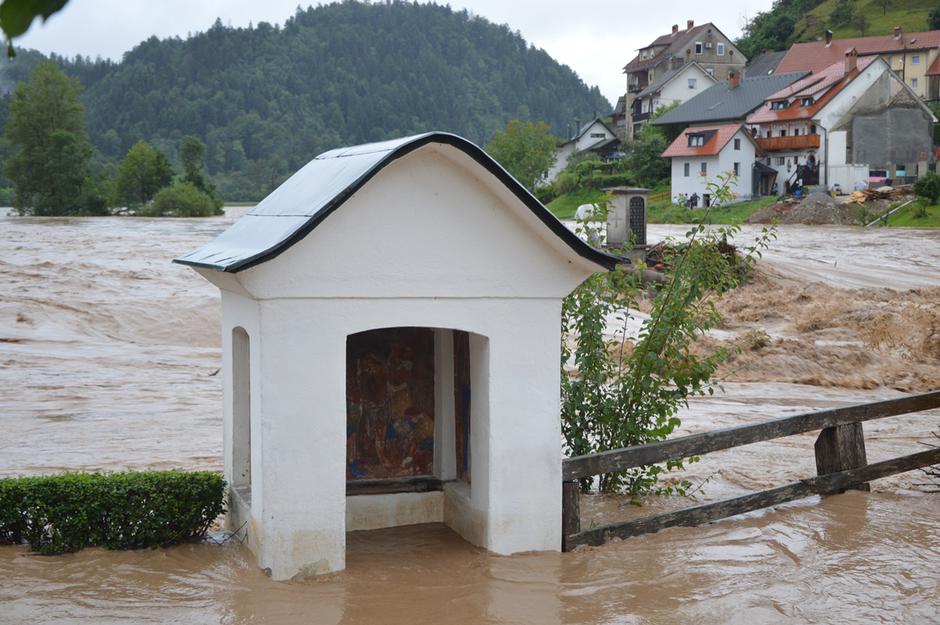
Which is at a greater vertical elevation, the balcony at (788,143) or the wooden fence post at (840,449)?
the balcony at (788,143)

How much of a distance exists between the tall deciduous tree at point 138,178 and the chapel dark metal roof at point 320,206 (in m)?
70.5

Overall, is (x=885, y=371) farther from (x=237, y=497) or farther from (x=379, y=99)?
(x=379, y=99)

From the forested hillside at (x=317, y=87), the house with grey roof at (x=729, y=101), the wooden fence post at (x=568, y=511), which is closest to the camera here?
the wooden fence post at (x=568, y=511)

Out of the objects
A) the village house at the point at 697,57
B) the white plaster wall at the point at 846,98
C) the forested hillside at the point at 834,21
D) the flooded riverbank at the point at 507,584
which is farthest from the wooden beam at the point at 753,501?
the forested hillside at the point at 834,21

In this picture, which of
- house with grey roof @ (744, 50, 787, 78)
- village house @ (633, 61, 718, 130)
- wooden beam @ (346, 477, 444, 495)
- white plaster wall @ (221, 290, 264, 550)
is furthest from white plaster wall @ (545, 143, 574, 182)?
white plaster wall @ (221, 290, 264, 550)

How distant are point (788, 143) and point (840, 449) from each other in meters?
59.9

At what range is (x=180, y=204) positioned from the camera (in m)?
71.8

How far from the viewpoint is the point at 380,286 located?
27.9 feet

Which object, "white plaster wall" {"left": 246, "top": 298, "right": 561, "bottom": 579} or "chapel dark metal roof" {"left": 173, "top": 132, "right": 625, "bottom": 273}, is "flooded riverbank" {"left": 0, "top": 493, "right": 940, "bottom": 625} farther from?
"chapel dark metal roof" {"left": 173, "top": 132, "right": 625, "bottom": 273}

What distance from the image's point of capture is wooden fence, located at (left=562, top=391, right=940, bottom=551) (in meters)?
9.50

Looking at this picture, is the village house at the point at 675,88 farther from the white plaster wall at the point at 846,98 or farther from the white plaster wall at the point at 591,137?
the white plaster wall at the point at 846,98

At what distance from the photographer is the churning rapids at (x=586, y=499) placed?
8.16 m

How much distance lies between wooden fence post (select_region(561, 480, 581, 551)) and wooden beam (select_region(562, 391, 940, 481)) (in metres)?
0.08

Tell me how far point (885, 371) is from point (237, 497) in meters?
20.9
